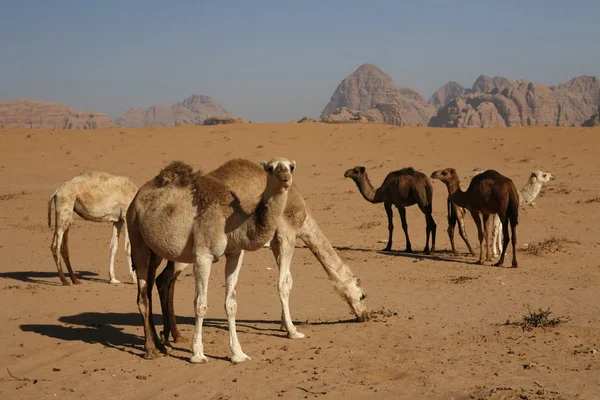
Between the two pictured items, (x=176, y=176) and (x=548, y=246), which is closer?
(x=176, y=176)

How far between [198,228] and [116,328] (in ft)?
9.64

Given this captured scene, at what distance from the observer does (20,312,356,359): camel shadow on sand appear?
9.54 meters

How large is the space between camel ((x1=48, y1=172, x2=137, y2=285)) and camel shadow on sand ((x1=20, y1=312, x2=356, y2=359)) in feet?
7.77

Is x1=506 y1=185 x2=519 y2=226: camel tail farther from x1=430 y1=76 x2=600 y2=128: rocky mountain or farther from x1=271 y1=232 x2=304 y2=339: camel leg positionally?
x1=430 y1=76 x2=600 y2=128: rocky mountain

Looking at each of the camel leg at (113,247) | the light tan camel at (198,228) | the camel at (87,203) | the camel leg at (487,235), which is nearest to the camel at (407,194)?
the camel leg at (487,235)

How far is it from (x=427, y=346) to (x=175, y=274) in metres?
3.30

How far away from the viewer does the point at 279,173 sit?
7.54 m

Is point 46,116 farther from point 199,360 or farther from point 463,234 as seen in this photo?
point 199,360

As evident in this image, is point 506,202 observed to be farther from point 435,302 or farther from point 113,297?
point 113,297

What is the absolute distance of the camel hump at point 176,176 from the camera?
28.6ft

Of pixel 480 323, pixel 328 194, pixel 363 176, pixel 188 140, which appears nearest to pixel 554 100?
pixel 188 140

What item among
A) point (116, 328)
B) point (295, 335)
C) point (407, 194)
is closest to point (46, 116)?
point (407, 194)

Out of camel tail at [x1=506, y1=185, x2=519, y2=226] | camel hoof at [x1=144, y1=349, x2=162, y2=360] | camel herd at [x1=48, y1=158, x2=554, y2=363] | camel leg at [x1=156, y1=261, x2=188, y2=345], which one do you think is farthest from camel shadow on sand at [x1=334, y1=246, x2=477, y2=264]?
camel hoof at [x1=144, y1=349, x2=162, y2=360]

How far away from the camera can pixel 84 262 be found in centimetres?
1631
